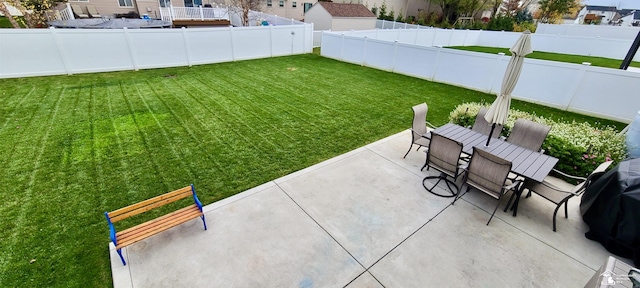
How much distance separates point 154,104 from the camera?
28.5 ft

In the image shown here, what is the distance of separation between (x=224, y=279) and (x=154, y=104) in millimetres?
7525

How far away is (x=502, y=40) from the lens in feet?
82.1

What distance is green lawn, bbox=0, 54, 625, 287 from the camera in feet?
12.5

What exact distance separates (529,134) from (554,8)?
4307cm

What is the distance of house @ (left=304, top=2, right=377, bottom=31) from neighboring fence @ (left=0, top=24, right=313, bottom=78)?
7.53 metres

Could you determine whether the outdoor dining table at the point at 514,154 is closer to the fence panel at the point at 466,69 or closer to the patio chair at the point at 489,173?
the patio chair at the point at 489,173

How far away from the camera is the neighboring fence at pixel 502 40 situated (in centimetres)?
1953

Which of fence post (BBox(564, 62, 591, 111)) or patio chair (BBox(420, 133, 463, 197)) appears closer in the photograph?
patio chair (BBox(420, 133, 463, 197))

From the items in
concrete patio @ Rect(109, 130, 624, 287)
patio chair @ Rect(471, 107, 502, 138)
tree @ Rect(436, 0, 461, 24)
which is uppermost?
tree @ Rect(436, 0, 461, 24)

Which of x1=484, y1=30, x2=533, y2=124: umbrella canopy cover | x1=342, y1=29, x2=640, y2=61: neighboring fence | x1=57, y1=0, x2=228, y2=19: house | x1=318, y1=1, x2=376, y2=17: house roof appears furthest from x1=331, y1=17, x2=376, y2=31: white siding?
x1=484, y1=30, x2=533, y2=124: umbrella canopy cover

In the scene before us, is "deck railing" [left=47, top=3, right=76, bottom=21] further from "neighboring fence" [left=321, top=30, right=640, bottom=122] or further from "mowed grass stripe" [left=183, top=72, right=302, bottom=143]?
A: "neighboring fence" [left=321, top=30, right=640, bottom=122]

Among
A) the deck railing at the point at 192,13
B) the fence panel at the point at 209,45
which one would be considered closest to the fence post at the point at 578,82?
the fence panel at the point at 209,45

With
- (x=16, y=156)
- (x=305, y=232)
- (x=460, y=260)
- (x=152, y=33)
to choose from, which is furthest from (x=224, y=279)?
(x=152, y=33)

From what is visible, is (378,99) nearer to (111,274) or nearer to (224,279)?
(224,279)
